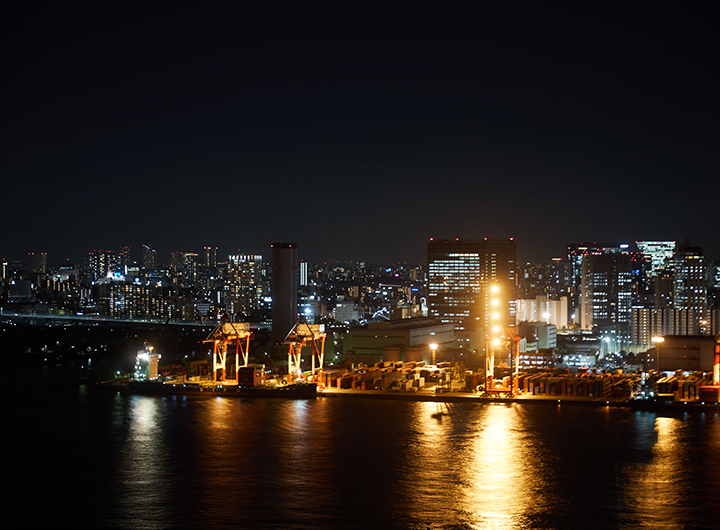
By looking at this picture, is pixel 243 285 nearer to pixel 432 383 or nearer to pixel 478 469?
pixel 432 383

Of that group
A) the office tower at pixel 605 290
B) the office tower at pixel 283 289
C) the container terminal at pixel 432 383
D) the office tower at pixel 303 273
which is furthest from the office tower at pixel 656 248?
the container terminal at pixel 432 383

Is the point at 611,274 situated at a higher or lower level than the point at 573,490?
higher

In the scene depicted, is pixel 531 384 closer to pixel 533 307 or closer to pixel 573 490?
pixel 573 490

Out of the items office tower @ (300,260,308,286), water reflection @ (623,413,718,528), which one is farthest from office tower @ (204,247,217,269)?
water reflection @ (623,413,718,528)

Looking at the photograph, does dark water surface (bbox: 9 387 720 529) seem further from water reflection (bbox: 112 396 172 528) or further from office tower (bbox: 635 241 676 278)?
office tower (bbox: 635 241 676 278)

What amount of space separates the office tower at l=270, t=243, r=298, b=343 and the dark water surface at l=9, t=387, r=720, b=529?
467 inches

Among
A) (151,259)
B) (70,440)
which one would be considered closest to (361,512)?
(70,440)

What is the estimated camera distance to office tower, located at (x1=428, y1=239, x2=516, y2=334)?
37.3 metres

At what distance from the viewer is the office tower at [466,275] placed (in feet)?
122

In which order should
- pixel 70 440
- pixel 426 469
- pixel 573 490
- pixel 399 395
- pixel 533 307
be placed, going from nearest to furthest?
pixel 573 490
pixel 426 469
pixel 70 440
pixel 399 395
pixel 533 307

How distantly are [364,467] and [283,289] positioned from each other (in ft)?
54.9

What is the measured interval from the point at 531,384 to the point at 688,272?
18057 millimetres

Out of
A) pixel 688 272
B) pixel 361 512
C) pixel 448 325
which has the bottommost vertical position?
pixel 361 512

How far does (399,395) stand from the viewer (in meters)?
15.2
